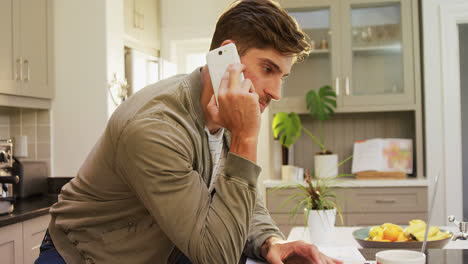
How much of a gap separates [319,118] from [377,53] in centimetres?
69

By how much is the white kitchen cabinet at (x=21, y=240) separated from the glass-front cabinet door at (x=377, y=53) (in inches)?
90.2

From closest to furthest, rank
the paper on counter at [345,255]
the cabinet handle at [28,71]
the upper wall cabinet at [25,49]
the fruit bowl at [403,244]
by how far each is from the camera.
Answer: the paper on counter at [345,255], the fruit bowl at [403,244], the upper wall cabinet at [25,49], the cabinet handle at [28,71]

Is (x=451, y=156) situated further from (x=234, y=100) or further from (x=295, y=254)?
(x=234, y=100)

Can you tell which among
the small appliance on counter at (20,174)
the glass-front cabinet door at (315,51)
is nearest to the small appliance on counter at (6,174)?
the small appliance on counter at (20,174)

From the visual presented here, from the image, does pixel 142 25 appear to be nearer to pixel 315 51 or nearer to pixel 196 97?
pixel 315 51

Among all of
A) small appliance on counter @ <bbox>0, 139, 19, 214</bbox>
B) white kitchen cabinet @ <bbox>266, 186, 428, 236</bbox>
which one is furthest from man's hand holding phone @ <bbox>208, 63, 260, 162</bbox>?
white kitchen cabinet @ <bbox>266, 186, 428, 236</bbox>

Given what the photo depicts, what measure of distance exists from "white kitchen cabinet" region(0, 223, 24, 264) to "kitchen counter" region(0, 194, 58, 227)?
50 mm

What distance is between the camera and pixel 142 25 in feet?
12.8

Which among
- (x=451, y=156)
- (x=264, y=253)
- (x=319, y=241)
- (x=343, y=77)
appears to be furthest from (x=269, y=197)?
(x=264, y=253)

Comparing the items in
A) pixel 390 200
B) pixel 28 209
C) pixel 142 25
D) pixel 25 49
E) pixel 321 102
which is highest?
pixel 142 25

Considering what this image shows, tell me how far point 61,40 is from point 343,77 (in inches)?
82.1

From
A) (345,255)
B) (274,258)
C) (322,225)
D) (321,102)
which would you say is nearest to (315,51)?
(321,102)

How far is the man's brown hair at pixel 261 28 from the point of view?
1.10m

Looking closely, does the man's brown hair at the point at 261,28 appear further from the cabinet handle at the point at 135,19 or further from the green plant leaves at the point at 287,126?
the cabinet handle at the point at 135,19
